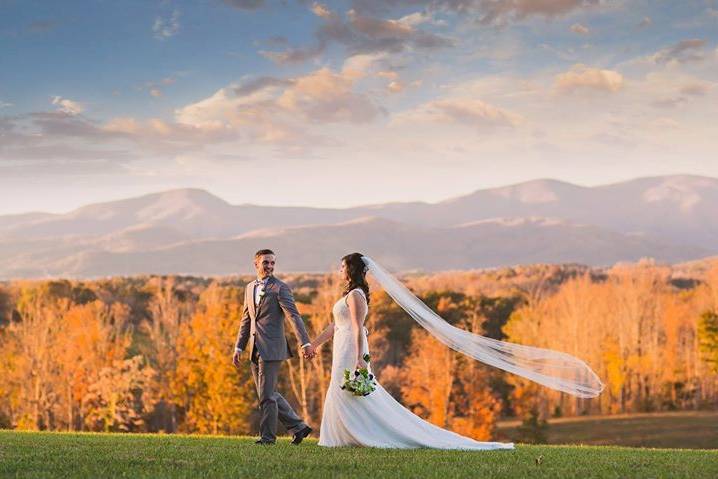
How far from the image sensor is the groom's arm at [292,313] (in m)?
14.2

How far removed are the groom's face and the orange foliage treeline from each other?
46.6 m

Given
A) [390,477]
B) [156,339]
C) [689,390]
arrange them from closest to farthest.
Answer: [390,477] < [156,339] < [689,390]

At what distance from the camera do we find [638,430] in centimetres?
7431

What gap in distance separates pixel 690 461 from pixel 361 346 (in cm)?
532

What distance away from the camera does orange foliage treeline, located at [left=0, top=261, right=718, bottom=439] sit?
212 feet

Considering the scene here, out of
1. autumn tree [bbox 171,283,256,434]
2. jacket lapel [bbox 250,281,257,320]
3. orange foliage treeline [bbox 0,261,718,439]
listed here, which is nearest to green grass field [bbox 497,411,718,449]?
orange foliage treeline [bbox 0,261,718,439]

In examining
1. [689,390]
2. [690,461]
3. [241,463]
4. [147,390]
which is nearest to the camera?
[241,463]

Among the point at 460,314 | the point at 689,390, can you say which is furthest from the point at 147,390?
the point at 689,390

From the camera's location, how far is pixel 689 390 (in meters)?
86.8

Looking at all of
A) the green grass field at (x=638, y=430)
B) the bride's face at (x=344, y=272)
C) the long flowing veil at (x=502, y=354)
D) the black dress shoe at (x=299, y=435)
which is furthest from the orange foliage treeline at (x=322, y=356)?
the bride's face at (x=344, y=272)

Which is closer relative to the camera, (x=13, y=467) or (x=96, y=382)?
(x=13, y=467)

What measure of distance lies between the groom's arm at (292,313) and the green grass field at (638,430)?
5784 cm

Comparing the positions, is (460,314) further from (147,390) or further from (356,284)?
(356,284)

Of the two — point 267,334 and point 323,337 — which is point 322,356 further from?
point 267,334
